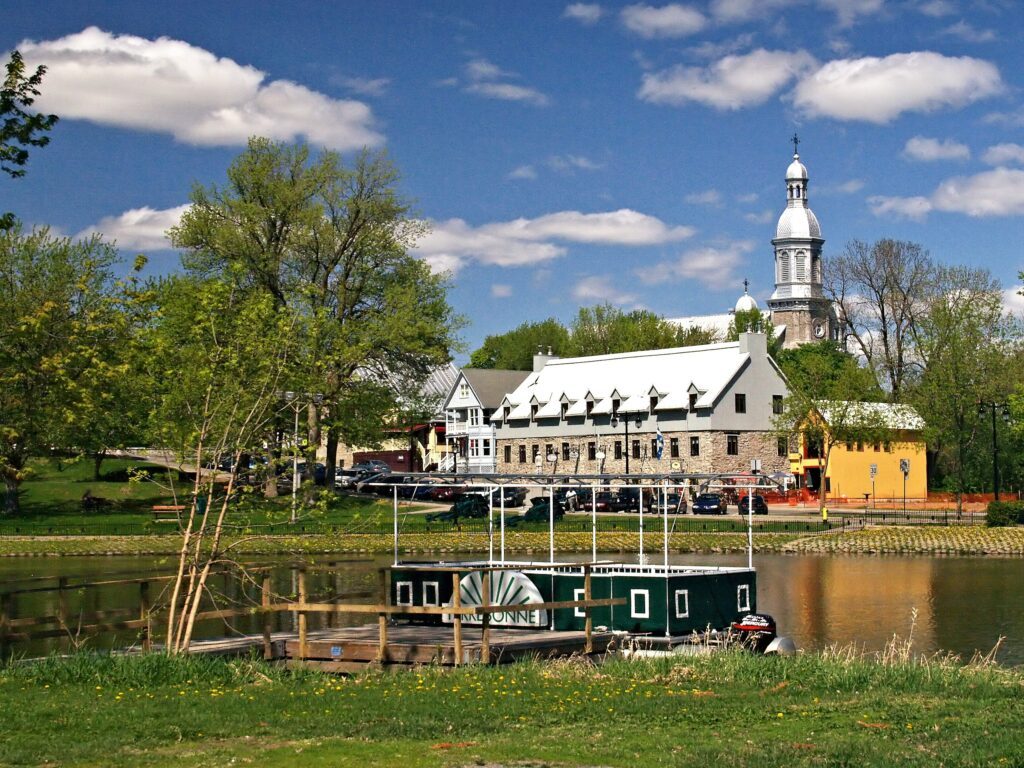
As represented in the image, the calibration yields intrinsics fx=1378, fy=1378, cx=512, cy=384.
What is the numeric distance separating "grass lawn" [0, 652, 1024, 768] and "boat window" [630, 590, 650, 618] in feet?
15.4

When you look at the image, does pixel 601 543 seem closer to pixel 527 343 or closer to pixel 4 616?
pixel 4 616

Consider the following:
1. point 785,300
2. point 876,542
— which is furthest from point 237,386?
point 785,300

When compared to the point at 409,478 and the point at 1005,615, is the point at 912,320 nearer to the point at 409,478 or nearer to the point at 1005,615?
the point at 1005,615

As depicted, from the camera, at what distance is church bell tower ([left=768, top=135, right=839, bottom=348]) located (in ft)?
577

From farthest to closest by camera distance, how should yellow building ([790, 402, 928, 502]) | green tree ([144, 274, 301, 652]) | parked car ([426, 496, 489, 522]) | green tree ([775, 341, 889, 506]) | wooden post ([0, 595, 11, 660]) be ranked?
yellow building ([790, 402, 928, 502]) < green tree ([775, 341, 889, 506]) < parked car ([426, 496, 489, 522]) < green tree ([144, 274, 301, 652]) < wooden post ([0, 595, 11, 660])

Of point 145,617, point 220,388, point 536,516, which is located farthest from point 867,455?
point 145,617

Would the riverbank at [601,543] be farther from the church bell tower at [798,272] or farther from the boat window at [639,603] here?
the church bell tower at [798,272]

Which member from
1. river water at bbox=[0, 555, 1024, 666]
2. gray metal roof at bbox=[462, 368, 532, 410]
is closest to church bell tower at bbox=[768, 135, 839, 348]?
gray metal roof at bbox=[462, 368, 532, 410]

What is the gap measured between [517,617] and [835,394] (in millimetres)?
58204

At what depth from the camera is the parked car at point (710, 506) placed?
235 ft

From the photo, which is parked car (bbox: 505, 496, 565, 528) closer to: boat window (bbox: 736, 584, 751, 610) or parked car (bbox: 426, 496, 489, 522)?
parked car (bbox: 426, 496, 489, 522)

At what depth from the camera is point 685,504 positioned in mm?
72812

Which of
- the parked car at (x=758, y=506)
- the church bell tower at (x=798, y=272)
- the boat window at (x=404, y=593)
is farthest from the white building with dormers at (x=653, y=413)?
the church bell tower at (x=798, y=272)

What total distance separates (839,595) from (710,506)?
3362cm
